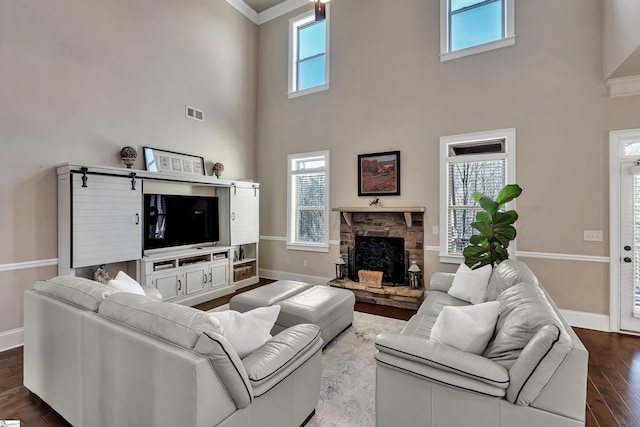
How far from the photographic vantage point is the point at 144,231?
4102 mm

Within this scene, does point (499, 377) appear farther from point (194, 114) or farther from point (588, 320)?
point (194, 114)

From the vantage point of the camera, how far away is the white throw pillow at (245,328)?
1601 millimetres

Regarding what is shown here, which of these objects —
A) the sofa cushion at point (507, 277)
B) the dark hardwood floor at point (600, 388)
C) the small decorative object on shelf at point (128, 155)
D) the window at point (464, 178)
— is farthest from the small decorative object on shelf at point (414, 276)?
the small decorative object on shelf at point (128, 155)

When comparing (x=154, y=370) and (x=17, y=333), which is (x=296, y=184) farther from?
(x=154, y=370)

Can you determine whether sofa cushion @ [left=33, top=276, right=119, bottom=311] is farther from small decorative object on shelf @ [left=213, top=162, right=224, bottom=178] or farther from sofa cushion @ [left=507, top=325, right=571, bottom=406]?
small decorative object on shelf @ [left=213, top=162, right=224, bottom=178]

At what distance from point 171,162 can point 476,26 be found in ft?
16.8

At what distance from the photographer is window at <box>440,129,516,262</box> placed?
416 cm

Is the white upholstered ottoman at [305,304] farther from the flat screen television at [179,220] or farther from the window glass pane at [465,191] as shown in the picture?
the window glass pane at [465,191]

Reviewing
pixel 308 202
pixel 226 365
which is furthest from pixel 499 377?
pixel 308 202

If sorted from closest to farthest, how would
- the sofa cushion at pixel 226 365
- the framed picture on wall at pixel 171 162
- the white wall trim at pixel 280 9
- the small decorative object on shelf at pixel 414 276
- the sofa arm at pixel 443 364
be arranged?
Result: 1. the sofa cushion at pixel 226 365
2. the sofa arm at pixel 443 364
3. the framed picture on wall at pixel 171 162
4. the small decorative object on shelf at pixel 414 276
5. the white wall trim at pixel 280 9

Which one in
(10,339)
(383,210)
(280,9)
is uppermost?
(280,9)

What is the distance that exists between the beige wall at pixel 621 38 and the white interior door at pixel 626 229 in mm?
726

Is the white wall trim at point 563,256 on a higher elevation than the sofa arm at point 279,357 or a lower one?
higher

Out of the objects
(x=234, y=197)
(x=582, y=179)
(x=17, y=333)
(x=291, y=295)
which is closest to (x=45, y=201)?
(x=17, y=333)
